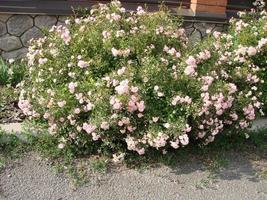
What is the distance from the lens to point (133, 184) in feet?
15.0

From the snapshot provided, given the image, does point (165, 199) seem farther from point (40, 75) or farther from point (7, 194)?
point (40, 75)

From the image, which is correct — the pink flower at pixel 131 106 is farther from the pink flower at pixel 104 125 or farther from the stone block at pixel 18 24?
the stone block at pixel 18 24

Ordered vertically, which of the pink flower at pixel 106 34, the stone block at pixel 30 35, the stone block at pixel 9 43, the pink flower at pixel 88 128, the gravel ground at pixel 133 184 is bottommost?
the gravel ground at pixel 133 184

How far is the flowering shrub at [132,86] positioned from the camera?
15.2ft

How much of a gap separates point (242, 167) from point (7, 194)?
7.36 ft

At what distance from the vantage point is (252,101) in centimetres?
516

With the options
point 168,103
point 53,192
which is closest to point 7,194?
point 53,192

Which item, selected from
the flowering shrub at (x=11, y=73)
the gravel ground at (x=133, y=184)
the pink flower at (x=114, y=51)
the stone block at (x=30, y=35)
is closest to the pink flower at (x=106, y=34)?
the pink flower at (x=114, y=51)

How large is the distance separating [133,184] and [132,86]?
869 mm

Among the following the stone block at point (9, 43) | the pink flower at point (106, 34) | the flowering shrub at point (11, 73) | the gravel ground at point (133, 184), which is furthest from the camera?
the stone block at point (9, 43)

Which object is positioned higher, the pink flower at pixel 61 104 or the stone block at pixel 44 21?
the stone block at pixel 44 21

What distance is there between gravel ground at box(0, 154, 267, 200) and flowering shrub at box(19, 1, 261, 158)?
0.26 metres

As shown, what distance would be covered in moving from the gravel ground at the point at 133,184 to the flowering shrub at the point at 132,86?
258mm

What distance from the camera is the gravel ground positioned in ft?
14.3
